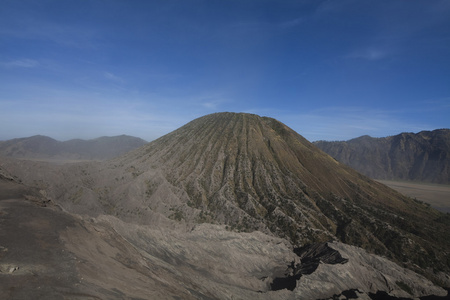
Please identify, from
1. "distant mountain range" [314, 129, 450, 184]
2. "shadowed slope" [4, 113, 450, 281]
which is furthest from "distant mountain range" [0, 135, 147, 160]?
"distant mountain range" [314, 129, 450, 184]

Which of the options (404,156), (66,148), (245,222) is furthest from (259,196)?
(404,156)

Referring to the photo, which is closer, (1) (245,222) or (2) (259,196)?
(1) (245,222)

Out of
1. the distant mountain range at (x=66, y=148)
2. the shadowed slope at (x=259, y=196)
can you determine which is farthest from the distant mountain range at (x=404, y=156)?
the distant mountain range at (x=66, y=148)

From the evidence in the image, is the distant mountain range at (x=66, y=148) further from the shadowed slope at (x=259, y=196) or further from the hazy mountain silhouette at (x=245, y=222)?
the hazy mountain silhouette at (x=245, y=222)

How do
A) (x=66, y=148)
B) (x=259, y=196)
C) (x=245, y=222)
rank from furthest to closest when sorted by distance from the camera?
(x=66, y=148), (x=259, y=196), (x=245, y=222)

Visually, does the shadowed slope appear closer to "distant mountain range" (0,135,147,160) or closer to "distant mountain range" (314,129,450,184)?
"distant mountain range" (0,135,147,160)

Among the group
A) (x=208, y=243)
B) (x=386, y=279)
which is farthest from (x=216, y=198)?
(x=386, y=279)

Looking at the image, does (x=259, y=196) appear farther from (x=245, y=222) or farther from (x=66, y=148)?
(x=66, y=148)

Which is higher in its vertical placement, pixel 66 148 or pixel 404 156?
pixel 404 156
